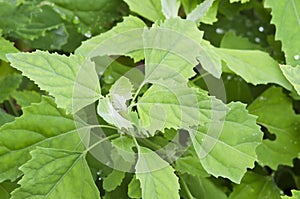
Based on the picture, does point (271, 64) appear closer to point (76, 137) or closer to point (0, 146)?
point (76, 137)

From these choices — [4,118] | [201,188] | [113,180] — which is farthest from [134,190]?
[4,118]

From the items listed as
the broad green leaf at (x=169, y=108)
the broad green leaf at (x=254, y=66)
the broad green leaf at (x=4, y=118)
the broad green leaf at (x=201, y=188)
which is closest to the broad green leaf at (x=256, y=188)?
the broad green leaf at (x=201, y=188)

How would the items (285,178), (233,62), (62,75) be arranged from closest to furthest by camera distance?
(62,75) → (233,62) → (285,178)

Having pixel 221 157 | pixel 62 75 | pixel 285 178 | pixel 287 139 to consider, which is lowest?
pixel 285 178

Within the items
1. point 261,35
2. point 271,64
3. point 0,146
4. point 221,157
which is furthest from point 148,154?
point 261,35

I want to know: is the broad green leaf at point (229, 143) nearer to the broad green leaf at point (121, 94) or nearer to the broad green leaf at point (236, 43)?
the broad green leaf at point (121, 94)

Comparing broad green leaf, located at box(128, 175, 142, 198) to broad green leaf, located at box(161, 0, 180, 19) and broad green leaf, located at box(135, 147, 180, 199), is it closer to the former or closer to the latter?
broad green leaf, located at box(135, 147, 180, 199)

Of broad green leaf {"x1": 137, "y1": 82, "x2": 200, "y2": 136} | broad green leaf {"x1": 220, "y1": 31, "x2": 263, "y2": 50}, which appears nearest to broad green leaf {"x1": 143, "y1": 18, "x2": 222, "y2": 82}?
broad green leaf {"x1": 137, "y1": 82, "x2": 200, "y2": 136}

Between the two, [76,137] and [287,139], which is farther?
[287,139]
